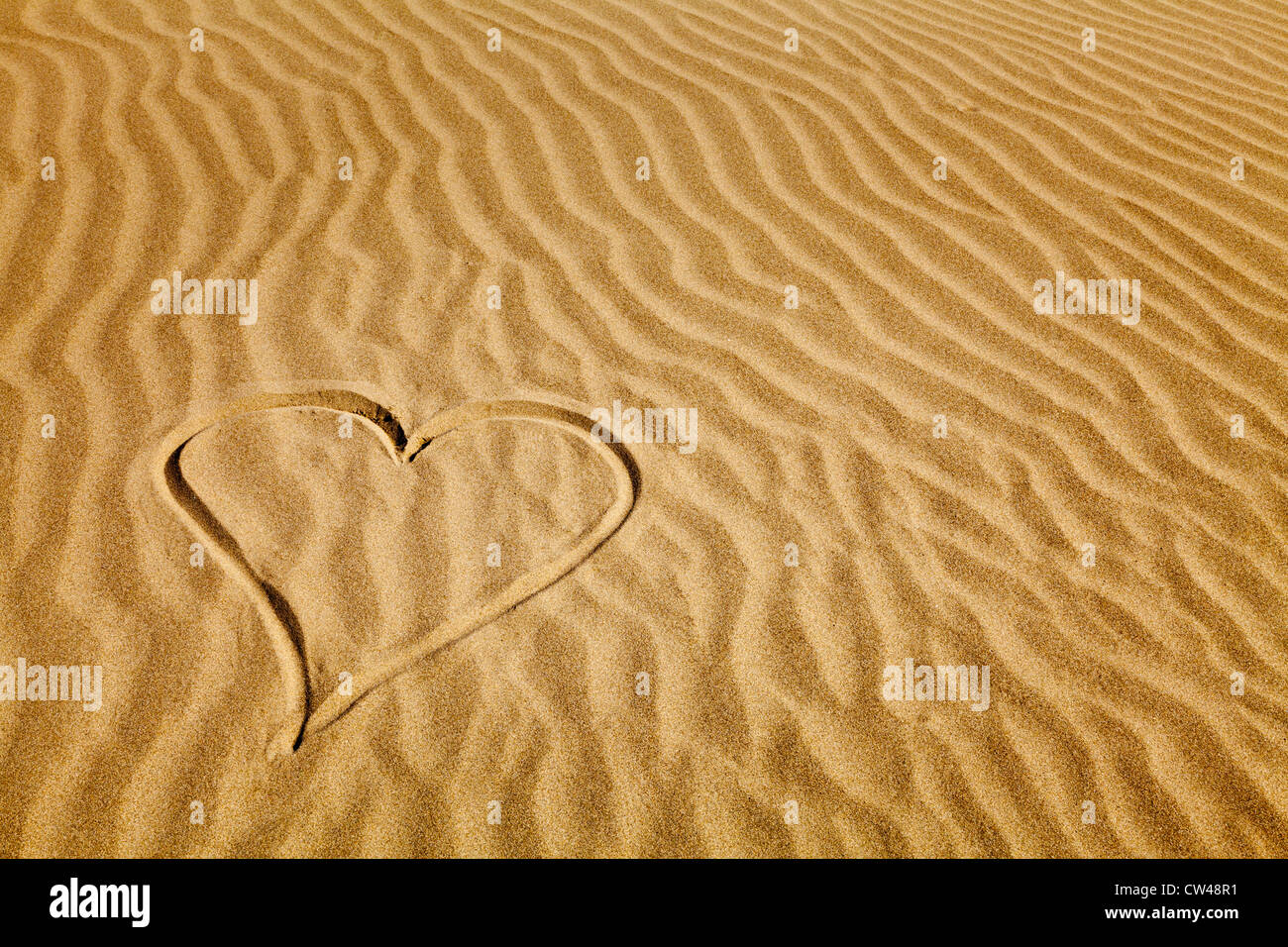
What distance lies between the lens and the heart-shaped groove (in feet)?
7.02

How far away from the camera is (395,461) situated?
2652mm

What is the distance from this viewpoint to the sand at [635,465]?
2.04m

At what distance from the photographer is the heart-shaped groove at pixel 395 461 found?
2.14 metres

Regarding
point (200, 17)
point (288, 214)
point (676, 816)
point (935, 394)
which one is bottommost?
point (676, 816)

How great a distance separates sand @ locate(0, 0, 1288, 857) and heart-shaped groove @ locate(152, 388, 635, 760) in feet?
0.04

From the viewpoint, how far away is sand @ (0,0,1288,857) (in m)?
2.04

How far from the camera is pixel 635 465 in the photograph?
8.77 ft

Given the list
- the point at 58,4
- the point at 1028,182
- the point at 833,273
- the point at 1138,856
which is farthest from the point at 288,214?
the point at 1138,856

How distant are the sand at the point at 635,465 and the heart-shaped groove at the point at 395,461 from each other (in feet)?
0.04

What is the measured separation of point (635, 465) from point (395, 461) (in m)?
0.74

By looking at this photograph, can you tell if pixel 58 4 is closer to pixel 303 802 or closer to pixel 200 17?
pixel 200 17

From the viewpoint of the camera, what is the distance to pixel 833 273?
3.31 meters

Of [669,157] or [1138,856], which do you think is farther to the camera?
[669,157]
